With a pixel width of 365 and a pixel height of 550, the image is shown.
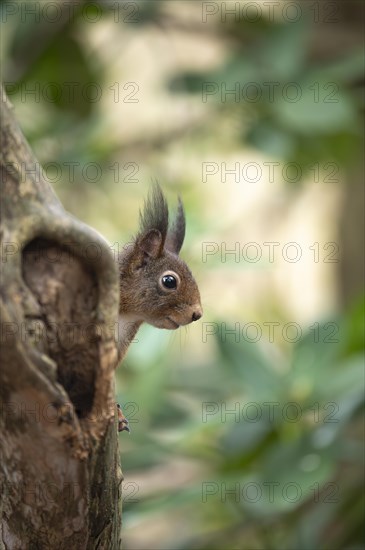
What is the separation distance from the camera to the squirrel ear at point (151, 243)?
1.84 m

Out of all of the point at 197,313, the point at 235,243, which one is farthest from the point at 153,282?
the point at 235,243

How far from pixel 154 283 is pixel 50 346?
2.54 ft

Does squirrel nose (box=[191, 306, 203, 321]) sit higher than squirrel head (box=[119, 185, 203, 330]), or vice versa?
squirrel head (box=[119, 185, 203, 330])

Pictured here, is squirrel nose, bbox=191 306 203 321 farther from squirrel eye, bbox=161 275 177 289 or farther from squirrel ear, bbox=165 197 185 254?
squirrel ear, bbox=165 197 185 254

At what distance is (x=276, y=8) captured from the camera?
449 cm

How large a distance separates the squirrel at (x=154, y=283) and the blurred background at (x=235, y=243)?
15 centimetres

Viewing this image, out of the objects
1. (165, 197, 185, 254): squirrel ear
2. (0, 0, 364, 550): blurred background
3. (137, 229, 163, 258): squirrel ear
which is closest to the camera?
(137, 229, 163, 258): squirrel ear

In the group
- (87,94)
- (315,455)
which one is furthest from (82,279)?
(87,94)

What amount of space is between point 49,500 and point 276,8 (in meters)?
3.65

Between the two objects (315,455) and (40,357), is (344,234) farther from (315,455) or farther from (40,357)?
(40,357)

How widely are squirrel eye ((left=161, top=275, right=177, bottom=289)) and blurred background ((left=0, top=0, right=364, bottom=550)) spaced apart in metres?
0.22

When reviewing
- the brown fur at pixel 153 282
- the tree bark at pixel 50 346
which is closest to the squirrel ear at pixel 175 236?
the brown fur at pixel 153 282

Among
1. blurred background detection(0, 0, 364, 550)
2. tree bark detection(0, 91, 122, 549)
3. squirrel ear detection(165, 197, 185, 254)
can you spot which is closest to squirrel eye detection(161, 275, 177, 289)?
squirrel ear detection(165, 197, 185, 254)

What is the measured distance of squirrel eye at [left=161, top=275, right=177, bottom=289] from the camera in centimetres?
188
